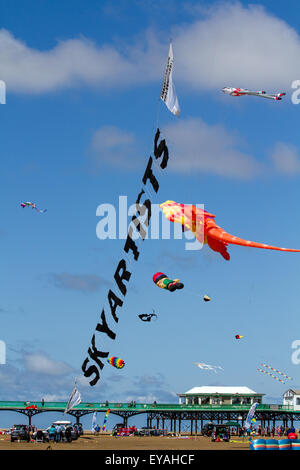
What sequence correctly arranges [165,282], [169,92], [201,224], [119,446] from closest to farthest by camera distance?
[169,92] → [201,224] → [165,282] → [119,446]

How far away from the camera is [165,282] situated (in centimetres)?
5109

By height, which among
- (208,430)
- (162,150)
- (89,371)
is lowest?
(208,430)

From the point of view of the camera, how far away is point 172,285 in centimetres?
5009

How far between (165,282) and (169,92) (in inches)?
669

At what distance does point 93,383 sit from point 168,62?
20.1m

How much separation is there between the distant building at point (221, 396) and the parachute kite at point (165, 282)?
82438mm

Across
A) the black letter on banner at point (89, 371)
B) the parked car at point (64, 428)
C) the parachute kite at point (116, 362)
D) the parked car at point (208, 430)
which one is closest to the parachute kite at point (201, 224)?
the black letter on banner at point (89, 371)

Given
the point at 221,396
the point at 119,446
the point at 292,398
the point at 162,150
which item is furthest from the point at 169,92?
the point at 292,398

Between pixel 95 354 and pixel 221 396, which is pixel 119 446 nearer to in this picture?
pixel 95 354

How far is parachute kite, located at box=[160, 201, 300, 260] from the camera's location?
43.6 m

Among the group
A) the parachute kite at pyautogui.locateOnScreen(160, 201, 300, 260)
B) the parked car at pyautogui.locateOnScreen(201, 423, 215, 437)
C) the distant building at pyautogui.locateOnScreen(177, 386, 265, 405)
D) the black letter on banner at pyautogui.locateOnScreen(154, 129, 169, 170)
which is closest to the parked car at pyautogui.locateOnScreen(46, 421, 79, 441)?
the parachute kite at pyautogui.locateOnScreen(160, 201, 300, 260)
